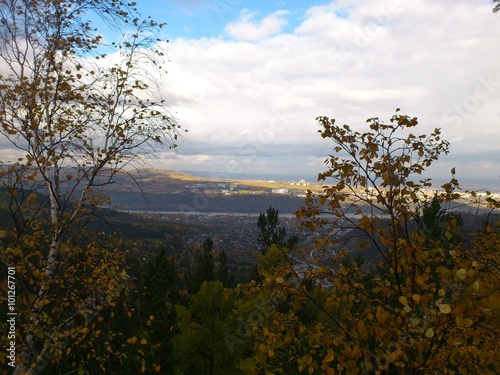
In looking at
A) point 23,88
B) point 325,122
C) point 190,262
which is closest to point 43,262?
point 23,88

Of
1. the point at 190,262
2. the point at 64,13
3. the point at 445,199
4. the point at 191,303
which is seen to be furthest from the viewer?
the point at 190,262

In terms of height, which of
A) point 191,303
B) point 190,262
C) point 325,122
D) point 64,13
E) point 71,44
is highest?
point 64,13

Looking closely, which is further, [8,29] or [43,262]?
[43,262]

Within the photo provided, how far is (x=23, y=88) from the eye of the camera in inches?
239

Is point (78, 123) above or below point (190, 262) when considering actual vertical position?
above

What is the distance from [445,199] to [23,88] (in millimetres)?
7077

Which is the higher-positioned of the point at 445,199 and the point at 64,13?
the point at 64,13

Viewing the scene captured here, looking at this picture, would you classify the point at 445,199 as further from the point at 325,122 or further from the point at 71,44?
the point at 71,44

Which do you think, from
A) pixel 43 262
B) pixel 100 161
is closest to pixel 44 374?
pixel 43 262

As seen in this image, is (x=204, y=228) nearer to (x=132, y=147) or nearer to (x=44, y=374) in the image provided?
(x=44, y=374)

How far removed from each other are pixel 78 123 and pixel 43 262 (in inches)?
115

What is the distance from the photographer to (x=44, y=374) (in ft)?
67.7

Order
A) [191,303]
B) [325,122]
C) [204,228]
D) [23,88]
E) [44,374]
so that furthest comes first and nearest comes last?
1. [204,228]
2. [191,303]
3. [44,374]
4. [23,88]
5. [325,122]

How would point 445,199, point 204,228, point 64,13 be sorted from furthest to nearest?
point 204,228 → point 64,13 → point 445,199
